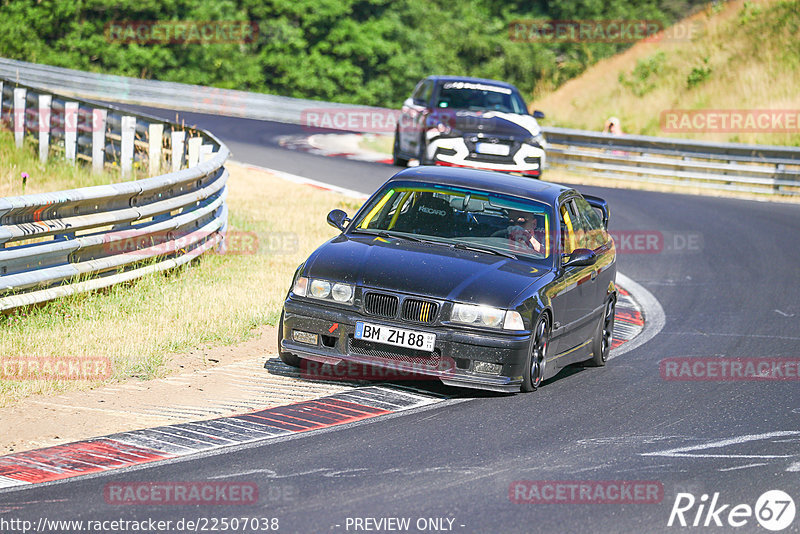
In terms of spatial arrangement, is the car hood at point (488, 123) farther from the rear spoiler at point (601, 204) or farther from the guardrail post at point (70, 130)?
the rear spoiler at point (601, 204)

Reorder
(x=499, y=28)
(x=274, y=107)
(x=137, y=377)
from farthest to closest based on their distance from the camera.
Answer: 1. (x=499, y=28)
2. (x=274, y=107)
3. (x=137, y=377)

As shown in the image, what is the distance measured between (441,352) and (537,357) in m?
0.84

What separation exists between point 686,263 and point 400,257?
836cm

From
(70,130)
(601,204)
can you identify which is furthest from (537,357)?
(70,130)

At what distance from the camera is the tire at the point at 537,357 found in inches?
320

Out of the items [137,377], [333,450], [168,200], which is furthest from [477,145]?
[333,450]

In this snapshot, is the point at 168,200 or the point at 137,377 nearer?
the point at 137,377

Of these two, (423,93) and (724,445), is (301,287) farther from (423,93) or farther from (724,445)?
(423,93)

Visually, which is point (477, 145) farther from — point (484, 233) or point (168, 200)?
point (484, 233)

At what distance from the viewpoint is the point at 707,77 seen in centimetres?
3519

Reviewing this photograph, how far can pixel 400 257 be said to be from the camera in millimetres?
8367

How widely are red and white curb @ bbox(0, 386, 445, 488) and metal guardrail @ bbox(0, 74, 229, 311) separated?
8.55ft

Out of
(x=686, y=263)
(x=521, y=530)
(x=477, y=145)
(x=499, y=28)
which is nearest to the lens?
(x=521, y=530)

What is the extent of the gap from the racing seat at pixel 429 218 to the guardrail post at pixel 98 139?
10.6 m
